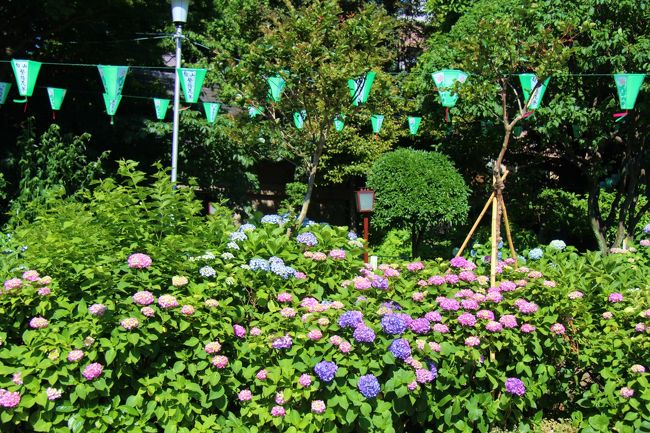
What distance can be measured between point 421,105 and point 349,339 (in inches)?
220

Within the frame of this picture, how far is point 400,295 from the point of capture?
10.3 feet

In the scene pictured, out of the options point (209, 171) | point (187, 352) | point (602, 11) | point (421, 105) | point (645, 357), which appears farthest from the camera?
point (209, 171)

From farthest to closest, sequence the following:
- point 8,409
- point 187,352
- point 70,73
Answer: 1. point 70,73
2. point 187,352
3. point 8,409

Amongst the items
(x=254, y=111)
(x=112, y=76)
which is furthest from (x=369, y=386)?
(x=112, y=76)

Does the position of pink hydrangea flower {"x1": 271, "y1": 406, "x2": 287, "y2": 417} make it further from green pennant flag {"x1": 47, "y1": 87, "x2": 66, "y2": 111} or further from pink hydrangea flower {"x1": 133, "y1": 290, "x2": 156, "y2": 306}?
green pennant flag {"x1": 47, "y1": 87, "x2": 66, "y2": 111}

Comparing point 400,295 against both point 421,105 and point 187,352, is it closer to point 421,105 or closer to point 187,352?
point 187,352

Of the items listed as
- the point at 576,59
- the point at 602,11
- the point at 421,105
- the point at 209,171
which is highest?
the point at 602,11

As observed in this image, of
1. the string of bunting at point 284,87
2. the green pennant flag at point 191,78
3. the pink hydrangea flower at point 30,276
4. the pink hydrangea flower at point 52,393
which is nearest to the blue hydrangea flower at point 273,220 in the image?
the pink hydrangea flower at point 30,276

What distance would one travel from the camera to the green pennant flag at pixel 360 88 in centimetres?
493

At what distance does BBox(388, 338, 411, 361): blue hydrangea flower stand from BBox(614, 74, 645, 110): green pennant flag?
15.0 feet

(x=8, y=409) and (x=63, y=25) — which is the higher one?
(x=63, y=25)

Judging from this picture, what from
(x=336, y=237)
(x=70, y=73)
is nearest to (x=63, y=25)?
(x=70, y=73)

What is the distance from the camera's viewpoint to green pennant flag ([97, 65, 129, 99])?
698 cm

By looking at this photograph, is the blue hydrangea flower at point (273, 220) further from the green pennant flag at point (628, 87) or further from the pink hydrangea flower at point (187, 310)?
the green pennant flag at point (628, 87)
